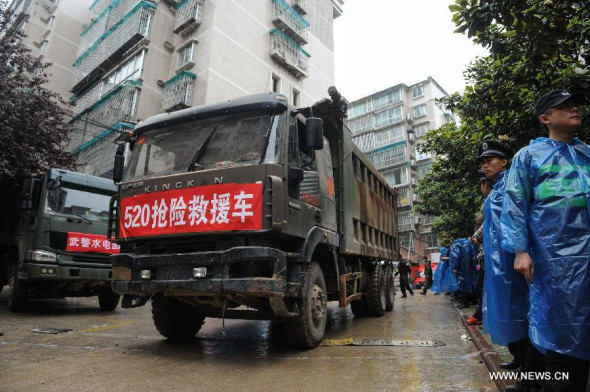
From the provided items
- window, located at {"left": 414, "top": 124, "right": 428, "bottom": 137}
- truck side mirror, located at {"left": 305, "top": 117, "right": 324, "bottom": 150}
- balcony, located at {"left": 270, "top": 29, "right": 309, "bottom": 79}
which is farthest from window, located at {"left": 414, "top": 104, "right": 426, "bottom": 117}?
truck side mirror, located at {"left": 305, "top": 117, "right": 324, "bottom": 150}

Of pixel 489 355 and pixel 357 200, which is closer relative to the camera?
pixel 489 355

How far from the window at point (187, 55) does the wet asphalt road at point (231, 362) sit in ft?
54.6

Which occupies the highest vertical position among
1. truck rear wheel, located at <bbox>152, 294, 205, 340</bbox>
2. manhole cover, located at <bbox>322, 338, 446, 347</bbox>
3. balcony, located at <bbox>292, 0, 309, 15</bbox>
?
balcony, located at <bbox>292, 0, 309, 15</bbox>

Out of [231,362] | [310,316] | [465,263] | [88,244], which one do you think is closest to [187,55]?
[88,244]

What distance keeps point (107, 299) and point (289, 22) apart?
21.1 metres

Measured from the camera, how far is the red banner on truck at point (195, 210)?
3.71 m

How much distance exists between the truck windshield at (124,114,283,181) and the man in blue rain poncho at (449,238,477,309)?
246 inches

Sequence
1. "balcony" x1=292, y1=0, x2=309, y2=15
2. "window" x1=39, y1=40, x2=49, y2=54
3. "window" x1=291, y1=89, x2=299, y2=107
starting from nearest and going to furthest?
1. "window" x1=291, y1=89, x2=299, y2=107
2. "balcony" x1=292, y1=0, x2=309, y2=15
3. "window" x1=39, y1=40, x2=49, y2=54

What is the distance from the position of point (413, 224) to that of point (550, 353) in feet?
134

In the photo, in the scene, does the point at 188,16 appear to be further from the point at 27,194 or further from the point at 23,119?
the point at 27,194

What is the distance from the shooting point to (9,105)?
29.5 feet

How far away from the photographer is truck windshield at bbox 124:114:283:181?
4008 mm

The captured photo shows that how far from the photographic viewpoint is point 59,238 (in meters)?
6.96

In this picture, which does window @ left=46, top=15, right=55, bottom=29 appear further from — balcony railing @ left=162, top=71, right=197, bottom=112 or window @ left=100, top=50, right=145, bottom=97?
balcony railing @ left=162, top=71, right=197, bottom=112
